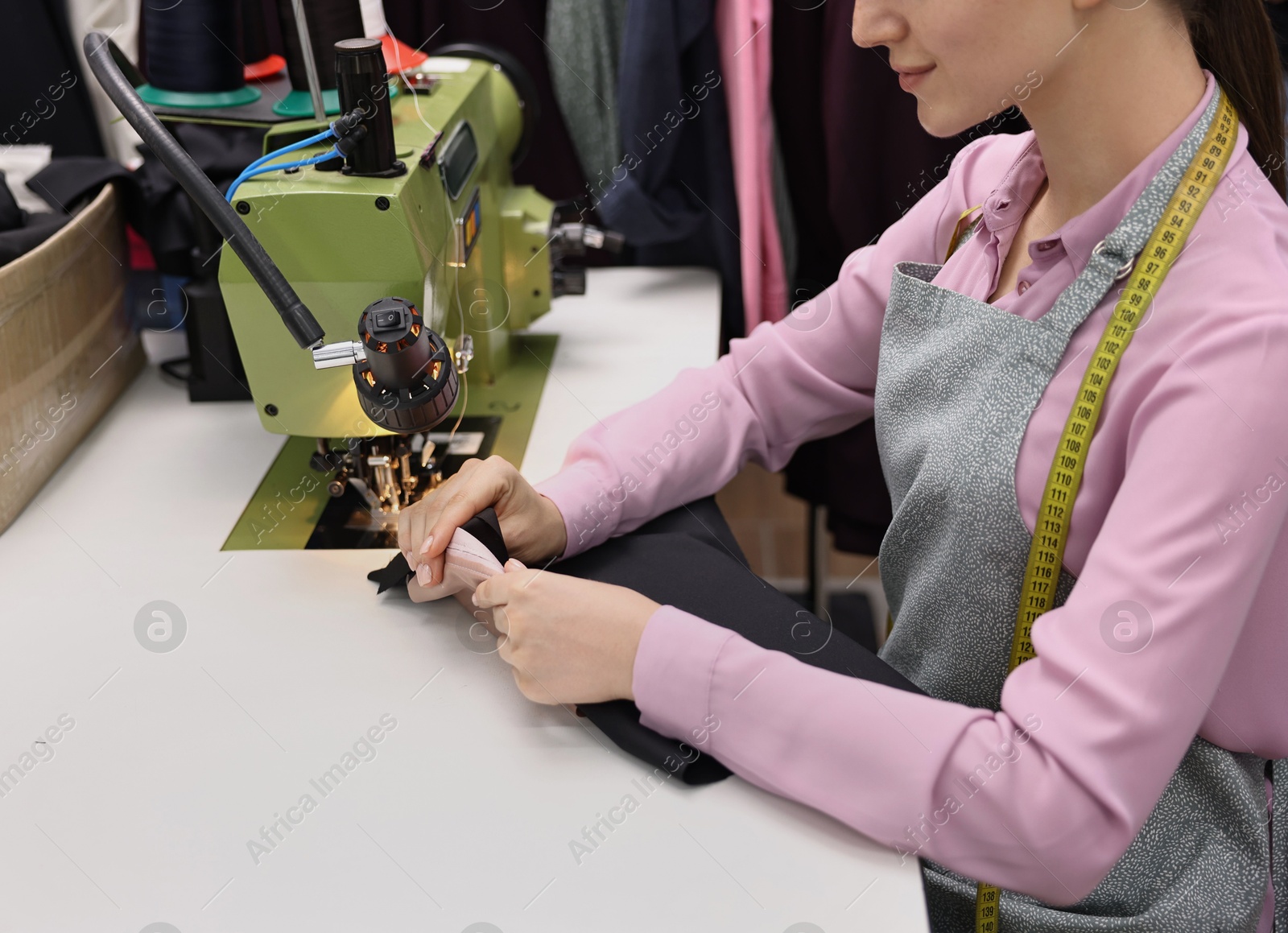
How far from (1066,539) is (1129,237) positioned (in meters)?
0.23

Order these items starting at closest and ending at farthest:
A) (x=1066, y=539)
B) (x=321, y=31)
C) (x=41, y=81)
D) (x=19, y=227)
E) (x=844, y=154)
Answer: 1. (x=1066, y=539)
2. (x=321, y=31)
3. (x=19, y=227)
4. (x=844, y=154)
5. (x=41, y=81)

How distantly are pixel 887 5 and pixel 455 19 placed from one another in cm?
119

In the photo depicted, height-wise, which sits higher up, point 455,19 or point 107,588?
point 455,19

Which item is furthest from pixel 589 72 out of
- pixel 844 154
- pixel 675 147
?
pixel 844 154

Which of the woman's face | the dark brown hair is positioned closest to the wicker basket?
the woman's face

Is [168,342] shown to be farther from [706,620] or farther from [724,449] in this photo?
[706,620]

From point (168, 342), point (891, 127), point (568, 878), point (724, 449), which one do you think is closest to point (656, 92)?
point (891, 127)

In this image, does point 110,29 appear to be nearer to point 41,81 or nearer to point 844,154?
point 41,81

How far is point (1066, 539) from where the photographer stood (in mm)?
830

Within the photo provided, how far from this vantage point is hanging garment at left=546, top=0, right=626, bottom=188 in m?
1.69

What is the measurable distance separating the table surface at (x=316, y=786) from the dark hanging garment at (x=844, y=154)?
948 mm

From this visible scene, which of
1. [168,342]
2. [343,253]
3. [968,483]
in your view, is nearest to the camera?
[968,483]

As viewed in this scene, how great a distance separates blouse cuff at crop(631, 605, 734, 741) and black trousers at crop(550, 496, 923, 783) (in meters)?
0.02

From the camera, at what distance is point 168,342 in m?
1.57
